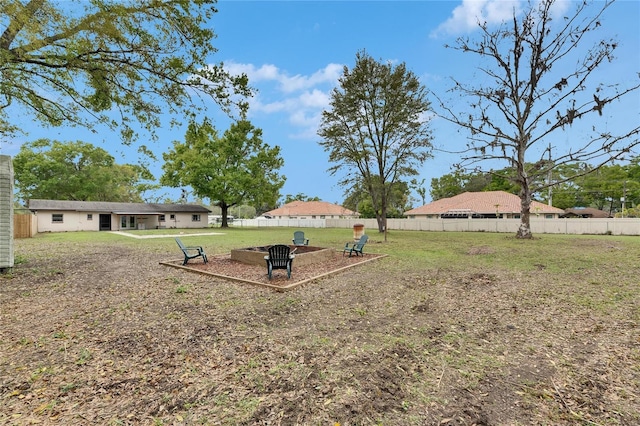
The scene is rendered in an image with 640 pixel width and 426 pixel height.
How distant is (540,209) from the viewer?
34.3 m

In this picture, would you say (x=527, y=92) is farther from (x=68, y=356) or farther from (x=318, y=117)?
(x=68, y=356)

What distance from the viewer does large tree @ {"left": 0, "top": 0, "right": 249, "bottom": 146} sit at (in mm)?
7027

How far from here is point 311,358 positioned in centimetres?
338

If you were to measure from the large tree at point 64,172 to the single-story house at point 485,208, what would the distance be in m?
38.7

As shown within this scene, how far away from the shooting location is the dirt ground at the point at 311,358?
247cm

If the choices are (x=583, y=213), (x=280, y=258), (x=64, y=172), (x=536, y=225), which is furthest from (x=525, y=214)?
(x=64, y=172)

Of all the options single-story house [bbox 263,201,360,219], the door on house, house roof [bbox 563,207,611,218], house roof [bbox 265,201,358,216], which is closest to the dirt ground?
the door on house

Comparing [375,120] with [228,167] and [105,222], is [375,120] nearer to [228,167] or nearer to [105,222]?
[228,167]

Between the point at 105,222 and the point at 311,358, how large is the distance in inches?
1475

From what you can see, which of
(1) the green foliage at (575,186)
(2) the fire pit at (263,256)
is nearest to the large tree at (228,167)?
(2) the fire pit at (263,256)

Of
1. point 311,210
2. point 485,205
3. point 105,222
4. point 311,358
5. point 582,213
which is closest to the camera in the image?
point 311,358

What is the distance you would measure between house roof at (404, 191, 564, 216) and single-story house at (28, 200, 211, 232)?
31.3 m

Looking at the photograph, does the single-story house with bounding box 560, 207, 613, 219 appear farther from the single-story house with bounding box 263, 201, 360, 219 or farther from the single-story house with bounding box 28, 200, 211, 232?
the single-story house with bounding box 28, 200, 211, 232

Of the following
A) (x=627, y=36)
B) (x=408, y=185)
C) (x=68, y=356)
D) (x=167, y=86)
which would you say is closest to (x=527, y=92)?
(x=627, y=36)
